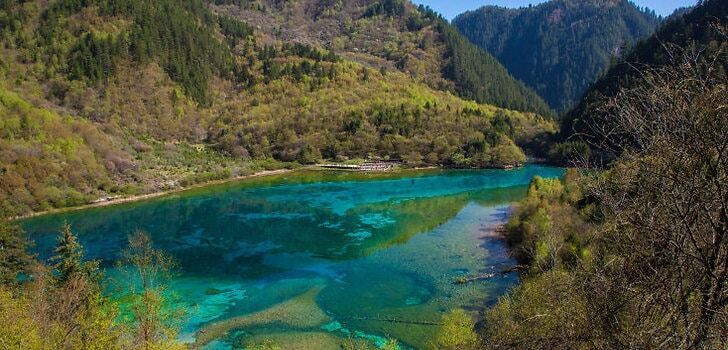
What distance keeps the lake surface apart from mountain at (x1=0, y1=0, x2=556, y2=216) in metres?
21.0

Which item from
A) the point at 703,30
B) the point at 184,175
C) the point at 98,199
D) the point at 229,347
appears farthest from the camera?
the point at 703,30

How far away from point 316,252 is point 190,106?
10886cm

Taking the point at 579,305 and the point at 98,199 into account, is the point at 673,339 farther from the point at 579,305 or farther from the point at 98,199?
the point at 98,199

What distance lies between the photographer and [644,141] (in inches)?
302

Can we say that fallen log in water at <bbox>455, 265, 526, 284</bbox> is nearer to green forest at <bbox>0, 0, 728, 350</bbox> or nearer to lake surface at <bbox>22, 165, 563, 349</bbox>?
green forest at <bbox>0, 0, 728, 350</bbox>

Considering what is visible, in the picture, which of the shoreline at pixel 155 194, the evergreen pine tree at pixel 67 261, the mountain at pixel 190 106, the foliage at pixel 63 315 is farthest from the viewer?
the mountain at pixel 190 106

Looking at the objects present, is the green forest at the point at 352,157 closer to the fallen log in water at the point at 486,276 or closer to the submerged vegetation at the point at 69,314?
the submerged vegetation at the point at 69,314

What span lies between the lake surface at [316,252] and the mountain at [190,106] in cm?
2098

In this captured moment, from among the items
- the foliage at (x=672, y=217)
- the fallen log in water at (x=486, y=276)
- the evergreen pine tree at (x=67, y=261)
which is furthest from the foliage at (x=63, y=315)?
the fallen log in water at (x=486, y=276)

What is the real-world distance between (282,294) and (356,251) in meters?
14.8

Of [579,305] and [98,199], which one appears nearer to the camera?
[579,305]

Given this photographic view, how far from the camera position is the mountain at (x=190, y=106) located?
106438 millimetres

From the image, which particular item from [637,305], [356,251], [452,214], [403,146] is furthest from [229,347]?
[403,146]

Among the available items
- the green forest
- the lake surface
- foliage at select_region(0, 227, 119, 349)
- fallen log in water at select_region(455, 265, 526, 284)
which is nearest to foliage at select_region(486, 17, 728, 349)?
the green forest
